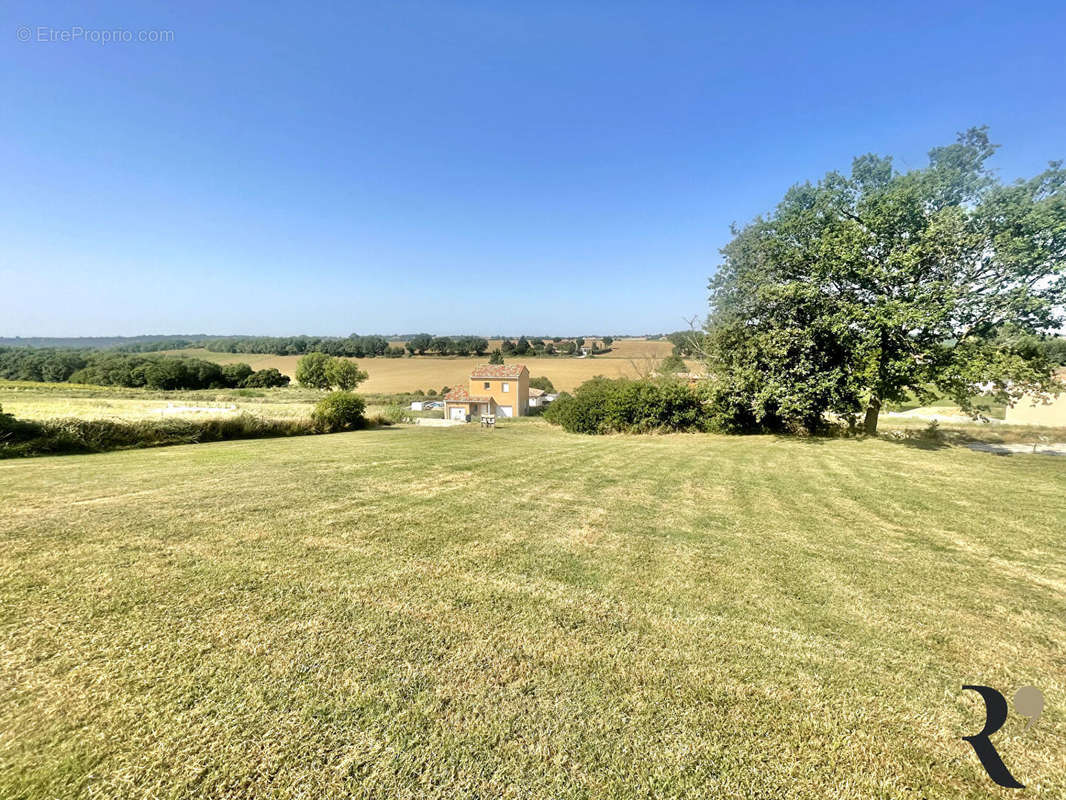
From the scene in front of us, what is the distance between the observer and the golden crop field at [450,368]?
50.5 metres

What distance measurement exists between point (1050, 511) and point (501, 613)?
8.71m

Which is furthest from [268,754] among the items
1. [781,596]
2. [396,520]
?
[781,596]

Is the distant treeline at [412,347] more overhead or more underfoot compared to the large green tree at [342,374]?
more overhead

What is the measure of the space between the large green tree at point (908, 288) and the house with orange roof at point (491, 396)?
87.3ft

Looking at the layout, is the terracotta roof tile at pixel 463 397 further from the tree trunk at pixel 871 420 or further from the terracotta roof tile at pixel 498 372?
the tree trunk at pixel 871 420

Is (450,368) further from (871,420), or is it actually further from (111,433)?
(871,420)

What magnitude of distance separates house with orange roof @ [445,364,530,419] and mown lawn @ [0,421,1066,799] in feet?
110

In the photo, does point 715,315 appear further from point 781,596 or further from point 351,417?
point 781,596

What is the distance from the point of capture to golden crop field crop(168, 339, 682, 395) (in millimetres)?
50500

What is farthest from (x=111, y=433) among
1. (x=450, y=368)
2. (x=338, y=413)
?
(x=450, y=368)

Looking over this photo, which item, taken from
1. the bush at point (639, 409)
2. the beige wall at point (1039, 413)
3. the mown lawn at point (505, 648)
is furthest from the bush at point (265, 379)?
the beige wall at point (1039, 413)

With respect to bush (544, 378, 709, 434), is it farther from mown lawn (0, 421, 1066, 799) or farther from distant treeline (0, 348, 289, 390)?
distant treeline (0, 348, 289, 390)

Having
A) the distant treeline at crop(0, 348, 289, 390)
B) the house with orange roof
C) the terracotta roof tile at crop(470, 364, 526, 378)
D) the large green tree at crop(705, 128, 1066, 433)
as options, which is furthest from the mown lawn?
the distant treeline at crop(0, 348, 289, 390)

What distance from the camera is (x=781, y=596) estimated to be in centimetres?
352
